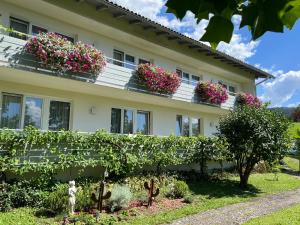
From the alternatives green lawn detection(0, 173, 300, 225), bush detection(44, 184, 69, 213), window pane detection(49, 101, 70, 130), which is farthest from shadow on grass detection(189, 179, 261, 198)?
window pane detection(49, 101, 70, 130)

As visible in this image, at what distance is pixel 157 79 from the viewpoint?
1769 centimetres

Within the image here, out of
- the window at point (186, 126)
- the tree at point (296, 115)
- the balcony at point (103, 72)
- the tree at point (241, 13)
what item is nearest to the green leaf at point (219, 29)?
the tree at point (241, 13)

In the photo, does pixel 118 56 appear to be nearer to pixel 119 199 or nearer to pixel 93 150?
pixel 93 150

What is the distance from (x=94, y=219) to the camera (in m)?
9.16

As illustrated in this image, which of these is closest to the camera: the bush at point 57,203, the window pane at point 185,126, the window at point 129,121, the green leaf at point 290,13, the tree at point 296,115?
the green leaf at point 290,13

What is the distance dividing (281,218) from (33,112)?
10179 millimetres

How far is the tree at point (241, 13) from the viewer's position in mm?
1729

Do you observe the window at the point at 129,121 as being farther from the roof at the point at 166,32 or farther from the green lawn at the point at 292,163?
the green lawn at the point at 292,163

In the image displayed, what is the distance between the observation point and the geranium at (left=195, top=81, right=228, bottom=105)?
69.9ft

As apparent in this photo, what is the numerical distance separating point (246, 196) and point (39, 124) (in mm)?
9271

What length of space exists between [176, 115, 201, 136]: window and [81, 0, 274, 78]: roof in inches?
180

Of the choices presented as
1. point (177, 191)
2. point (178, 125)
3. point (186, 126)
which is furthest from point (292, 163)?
point (177, 191)

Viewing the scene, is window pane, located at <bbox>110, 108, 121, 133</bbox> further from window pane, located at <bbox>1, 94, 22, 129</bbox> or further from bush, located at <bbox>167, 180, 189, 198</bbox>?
bush, located at <bbox>167, 180, 189, 198</bbox>

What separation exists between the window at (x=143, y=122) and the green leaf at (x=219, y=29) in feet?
56.0
